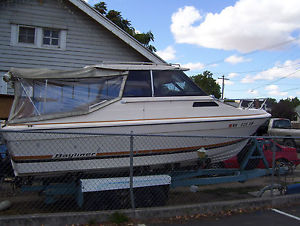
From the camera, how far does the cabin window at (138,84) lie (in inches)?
224

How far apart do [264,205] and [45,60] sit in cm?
784

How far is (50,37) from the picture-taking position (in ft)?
31.3

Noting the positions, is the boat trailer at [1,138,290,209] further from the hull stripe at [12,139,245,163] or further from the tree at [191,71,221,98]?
the tree at [191,71,221,98]

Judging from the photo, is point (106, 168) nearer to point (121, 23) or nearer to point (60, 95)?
point (60, 95)

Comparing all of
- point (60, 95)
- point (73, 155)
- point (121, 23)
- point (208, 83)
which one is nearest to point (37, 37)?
point (60, 95)

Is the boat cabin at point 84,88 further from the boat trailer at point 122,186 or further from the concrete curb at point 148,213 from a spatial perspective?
the concrete curb at point 148,213

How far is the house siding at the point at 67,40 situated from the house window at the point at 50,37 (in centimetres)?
24

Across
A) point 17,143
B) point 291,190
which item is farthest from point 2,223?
point 291,190

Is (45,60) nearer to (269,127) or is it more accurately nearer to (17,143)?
(17,143)

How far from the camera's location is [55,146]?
489 cm

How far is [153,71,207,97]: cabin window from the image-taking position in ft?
19.2

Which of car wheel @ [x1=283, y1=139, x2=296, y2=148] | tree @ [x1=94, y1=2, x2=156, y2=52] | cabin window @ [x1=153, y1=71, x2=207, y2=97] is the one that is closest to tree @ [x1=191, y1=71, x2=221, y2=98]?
tree @ [x1=94, y1=2, x2=156, y2=52]

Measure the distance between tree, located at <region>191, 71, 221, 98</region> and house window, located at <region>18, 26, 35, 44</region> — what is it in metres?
43.1

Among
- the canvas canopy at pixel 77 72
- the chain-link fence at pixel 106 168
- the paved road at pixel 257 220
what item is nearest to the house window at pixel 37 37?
the canvas canopy at pixel 77 72
